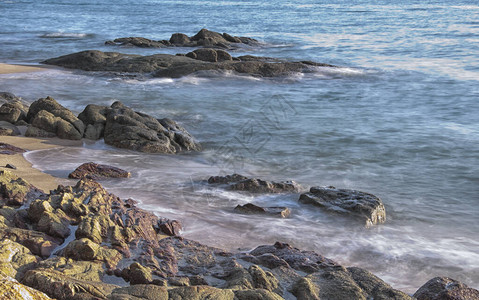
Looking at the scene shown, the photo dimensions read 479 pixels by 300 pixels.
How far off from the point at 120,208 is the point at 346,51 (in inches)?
768

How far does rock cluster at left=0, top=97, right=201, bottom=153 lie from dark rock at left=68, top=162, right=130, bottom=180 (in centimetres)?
158

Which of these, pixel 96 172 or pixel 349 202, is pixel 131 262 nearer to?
pixel 96 172

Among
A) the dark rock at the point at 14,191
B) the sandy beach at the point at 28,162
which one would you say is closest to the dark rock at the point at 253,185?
the sandy beach at the point at 28,162

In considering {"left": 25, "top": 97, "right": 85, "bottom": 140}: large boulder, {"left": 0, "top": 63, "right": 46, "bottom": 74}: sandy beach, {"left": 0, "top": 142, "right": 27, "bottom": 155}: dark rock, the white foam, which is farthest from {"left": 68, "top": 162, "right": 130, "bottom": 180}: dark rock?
the white foam

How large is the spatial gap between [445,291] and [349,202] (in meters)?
2.44

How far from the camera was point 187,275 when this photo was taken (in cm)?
392

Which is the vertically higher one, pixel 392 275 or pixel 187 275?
pixel 187 275

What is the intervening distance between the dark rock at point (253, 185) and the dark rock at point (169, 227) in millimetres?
1861

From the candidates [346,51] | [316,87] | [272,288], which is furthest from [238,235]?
[346,51]

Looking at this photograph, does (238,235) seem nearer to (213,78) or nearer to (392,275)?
(392,275)

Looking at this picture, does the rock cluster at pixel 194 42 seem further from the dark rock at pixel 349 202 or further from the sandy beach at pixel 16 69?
the dark rock at pixel 349 202

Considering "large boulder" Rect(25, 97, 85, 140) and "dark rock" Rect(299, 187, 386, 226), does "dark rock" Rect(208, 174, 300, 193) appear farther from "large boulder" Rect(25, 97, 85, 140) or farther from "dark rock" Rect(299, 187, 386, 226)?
"large boulder" Rect(25, 97, 85, 140)

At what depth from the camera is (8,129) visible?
8.71m

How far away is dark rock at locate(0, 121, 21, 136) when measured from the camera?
8646 mm
